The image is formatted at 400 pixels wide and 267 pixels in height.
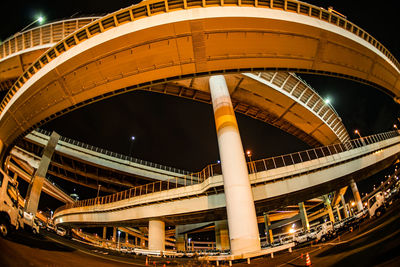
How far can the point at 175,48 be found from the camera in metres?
16.0

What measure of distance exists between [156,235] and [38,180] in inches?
902

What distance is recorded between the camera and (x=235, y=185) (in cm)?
1833

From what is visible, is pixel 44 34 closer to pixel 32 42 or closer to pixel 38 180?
pixel 32 42

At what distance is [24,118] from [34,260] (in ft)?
63.3

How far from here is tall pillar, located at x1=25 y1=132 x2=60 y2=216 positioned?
1270 inches

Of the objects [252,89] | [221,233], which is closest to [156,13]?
[252,89]

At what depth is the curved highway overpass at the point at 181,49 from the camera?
1509 cm

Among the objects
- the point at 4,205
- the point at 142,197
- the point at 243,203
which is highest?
the point at 142,197

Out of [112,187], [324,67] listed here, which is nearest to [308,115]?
[324,67]

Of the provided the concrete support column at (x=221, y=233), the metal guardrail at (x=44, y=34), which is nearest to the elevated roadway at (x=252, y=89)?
the metal guardrail at (x=44, y=34)

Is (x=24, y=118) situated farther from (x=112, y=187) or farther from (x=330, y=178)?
(x=112, y=187)

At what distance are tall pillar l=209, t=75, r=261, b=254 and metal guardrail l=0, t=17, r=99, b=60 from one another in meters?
A: 20.5

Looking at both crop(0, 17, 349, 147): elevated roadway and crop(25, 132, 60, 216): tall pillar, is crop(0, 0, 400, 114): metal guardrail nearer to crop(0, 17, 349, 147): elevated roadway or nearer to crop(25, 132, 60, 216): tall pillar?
crop(0, 17, 349, 147): elevated roadway

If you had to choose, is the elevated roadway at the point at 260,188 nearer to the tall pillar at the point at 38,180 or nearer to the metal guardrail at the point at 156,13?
the tall pillar at the point at 38,180
